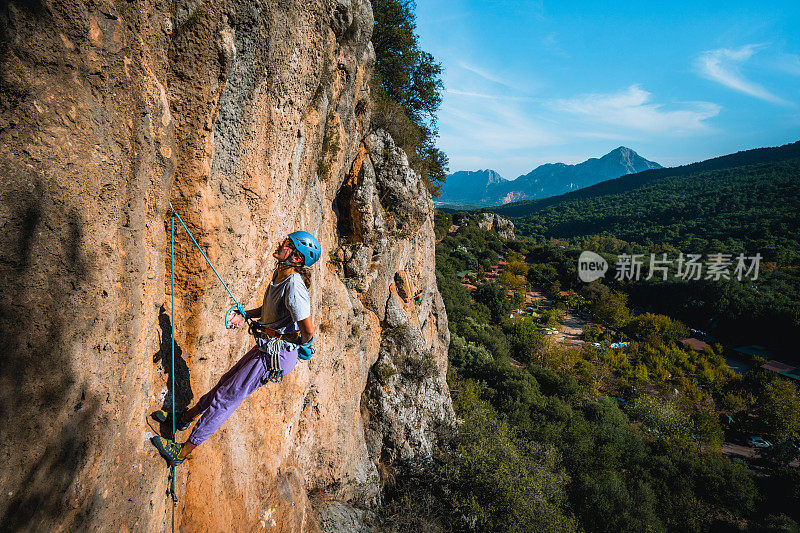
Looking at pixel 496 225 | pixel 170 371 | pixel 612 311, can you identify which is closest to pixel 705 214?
pixel 496 225

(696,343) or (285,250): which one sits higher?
(285,250)

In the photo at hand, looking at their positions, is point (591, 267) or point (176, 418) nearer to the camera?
point (176, 418)

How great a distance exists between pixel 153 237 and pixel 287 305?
1.42m

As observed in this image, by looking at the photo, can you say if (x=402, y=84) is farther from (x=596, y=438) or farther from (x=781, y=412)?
(x=781, y=412)

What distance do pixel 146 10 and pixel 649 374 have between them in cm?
4203

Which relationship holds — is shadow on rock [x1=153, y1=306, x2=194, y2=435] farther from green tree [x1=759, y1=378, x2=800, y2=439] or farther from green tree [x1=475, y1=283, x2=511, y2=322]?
green tree [x1=475, y1=283, x2=511, y2=322]

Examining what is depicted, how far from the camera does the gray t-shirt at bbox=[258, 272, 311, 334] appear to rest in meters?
3.57

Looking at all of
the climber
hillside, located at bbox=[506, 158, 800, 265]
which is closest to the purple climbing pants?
the climber

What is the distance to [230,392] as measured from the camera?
368 centimetres

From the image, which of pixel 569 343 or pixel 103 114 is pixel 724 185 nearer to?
pixel 569 343

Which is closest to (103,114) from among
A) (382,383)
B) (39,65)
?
(39,65)

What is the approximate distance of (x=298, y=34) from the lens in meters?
5.11

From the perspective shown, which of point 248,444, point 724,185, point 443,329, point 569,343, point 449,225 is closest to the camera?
point 248,444

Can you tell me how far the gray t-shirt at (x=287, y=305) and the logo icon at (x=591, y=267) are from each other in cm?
6236
